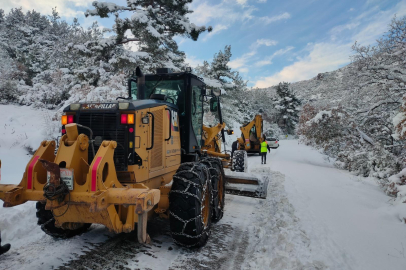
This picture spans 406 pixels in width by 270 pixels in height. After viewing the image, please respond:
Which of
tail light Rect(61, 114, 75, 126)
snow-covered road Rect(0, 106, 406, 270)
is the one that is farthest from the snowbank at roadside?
tail light Rect(61, 114, 75, 126)

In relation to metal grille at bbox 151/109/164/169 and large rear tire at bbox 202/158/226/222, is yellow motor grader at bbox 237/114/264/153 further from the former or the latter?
metal grille at bbox 151/109/164/169

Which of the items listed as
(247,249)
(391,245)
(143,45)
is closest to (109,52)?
(143,45)

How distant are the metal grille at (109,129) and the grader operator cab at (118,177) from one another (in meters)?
0.01

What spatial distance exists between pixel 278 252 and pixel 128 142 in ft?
8.75

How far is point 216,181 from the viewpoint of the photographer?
5199 millimetres

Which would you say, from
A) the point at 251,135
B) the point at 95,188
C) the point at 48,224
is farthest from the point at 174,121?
the point at 251,135

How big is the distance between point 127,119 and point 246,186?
3845 millimetres

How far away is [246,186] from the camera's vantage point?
21.2ft

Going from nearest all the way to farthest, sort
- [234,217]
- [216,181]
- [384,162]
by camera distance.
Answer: [216,181]
[234,217]
[384,162]

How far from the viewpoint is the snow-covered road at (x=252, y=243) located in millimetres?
3453

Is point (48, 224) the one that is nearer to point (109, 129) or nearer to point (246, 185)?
point (109, 129)

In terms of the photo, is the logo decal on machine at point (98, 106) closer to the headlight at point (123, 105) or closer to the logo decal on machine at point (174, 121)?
the headlight at point (123, 105)

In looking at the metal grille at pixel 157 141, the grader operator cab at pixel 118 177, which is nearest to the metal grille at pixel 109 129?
the grader operator cab at pixel 118 177

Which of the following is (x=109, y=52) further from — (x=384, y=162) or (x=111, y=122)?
(x=384, y=162)
